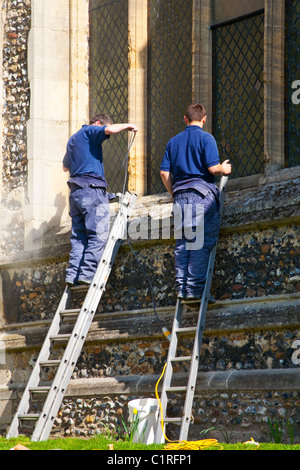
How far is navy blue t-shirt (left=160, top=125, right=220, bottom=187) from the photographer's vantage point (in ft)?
21.9

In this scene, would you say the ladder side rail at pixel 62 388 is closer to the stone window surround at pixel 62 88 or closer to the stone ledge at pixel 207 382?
the stone ledge at pixel 207 382

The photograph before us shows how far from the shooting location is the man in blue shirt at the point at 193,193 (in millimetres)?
6527

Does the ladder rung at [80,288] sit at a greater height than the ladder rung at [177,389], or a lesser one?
greater

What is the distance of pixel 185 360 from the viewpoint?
622 centimetres

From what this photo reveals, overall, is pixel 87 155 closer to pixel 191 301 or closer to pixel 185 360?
pixel 191 301

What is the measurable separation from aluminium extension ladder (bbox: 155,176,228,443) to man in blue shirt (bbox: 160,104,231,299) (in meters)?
0.07

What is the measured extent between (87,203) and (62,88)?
86.1 inches

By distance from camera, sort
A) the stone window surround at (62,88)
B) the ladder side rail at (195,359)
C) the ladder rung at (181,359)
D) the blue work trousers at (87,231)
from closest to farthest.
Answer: the ladder side rail at (195,359), the ladder rung at (181,359), the blue work trousers at (87,231), the stone window surround at (62,88)

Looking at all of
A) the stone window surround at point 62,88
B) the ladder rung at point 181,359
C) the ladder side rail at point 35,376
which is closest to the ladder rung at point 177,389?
the ladder rung at point 181,359

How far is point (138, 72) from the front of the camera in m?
8.63

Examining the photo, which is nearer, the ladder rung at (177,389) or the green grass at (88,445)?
the green grass at (88,445)

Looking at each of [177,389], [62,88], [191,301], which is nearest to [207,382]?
[177,389]

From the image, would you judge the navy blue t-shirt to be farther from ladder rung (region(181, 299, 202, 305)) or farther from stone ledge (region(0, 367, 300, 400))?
stone ledge (region(0, 367, 300, 400))
